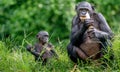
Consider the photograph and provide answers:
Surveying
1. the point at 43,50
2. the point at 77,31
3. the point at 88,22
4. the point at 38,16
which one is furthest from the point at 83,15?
the point at 38,16

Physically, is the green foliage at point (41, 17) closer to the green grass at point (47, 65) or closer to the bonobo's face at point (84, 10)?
the green grass at point (47, 65)

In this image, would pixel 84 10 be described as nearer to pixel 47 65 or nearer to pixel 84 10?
→ pixel 84 10

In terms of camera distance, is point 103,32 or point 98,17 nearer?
point 103,32

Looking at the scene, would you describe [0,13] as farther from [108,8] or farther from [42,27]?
[108,8]

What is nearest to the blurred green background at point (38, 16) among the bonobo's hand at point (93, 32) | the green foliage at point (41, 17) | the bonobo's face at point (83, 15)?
the green foliage at point (41, 17)

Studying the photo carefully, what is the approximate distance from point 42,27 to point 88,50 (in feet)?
22.6

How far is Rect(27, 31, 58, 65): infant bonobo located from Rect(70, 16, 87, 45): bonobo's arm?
351mm

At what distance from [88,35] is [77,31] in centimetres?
14

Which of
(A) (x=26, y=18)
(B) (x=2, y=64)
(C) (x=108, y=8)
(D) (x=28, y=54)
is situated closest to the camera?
(B) (x=2, y=64)

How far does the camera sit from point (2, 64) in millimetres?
7996

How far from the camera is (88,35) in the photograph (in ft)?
26.5

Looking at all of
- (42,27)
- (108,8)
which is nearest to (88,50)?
(42,27)

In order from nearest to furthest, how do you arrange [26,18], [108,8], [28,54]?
[28,54]
[26,18]
[108,8]

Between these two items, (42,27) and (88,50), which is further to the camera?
(42,27)
